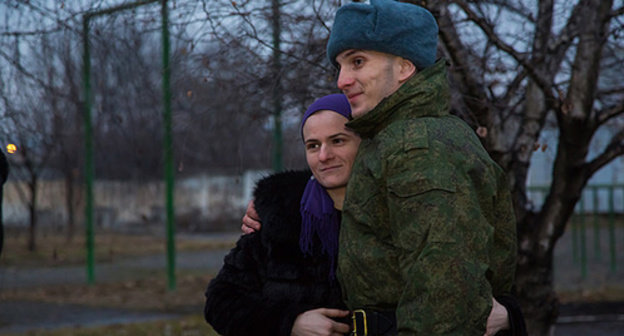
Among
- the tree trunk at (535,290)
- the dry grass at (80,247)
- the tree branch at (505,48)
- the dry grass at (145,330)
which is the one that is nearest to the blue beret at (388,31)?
the tree branch at (505,48)

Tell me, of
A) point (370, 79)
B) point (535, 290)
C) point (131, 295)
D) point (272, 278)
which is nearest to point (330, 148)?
point (370, 79)

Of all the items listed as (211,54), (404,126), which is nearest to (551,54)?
(211,54)

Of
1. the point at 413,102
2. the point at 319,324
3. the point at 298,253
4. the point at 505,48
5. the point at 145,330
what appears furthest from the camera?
the point at 145,330

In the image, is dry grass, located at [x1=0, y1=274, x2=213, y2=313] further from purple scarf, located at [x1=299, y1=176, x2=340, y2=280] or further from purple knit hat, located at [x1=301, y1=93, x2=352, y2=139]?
purple knit hat, located at [x1=301, y1=93, x2=352, y2=139]

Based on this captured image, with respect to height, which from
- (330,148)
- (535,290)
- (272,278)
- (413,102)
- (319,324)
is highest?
(413,102)

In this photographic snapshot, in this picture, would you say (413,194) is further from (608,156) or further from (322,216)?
(608,156)

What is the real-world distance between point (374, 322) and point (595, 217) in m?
11.0

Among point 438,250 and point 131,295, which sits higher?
point 438,250

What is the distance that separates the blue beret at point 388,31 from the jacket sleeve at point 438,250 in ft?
1.32

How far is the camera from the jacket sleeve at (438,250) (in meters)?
1.91

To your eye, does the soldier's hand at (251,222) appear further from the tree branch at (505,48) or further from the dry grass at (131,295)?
the dry grass at (131,295)

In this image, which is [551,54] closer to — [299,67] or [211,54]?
[299,67]

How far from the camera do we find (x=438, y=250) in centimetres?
192

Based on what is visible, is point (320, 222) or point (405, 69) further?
point (320, 222)
